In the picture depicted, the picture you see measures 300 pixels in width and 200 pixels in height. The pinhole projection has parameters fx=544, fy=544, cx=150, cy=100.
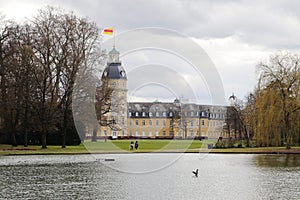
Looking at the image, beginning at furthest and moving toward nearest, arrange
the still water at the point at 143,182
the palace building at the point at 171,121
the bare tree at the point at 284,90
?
1. the palace building at the point at 171,121
2. the bare tree at the point at 284,90
3. the still water at the point at 143,182

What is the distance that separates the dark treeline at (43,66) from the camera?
186ft

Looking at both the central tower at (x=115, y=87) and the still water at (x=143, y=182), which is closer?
the still water at (x=143, y=182)

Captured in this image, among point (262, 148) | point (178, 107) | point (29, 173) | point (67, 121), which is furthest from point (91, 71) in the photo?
point (178, 107)

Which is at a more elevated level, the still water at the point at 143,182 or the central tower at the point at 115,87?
the central tower at the point at 115,87

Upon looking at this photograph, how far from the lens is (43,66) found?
2234 inches

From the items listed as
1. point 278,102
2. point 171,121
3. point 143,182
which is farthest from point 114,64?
point 171,121

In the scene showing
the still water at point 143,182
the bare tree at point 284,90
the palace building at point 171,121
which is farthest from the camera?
the palace building at point 171,121

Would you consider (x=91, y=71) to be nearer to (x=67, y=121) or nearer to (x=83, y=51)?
(x=83, y=51)

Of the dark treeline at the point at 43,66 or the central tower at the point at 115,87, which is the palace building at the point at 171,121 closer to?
the central tower at the point at 115,87

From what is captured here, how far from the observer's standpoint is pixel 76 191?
74.4 feet

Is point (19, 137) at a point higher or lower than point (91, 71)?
lower

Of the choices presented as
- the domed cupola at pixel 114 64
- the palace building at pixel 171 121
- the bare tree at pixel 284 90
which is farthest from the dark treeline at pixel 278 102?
the palace building at pixel 171 121

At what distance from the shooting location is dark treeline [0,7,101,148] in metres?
56.6

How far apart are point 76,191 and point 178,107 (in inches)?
4475
